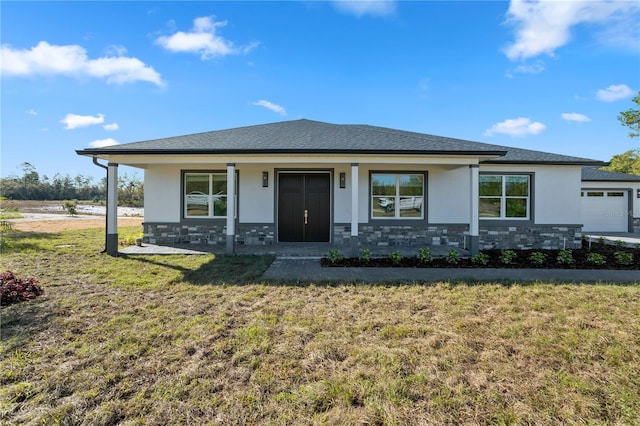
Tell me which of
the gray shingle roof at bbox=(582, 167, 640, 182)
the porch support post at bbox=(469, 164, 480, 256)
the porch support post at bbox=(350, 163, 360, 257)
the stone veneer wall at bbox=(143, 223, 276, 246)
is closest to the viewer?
the porch support post at bbox=(350, 163, 360, 257)

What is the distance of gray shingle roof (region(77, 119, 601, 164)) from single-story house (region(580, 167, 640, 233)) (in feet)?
23.0

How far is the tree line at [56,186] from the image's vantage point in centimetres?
4425

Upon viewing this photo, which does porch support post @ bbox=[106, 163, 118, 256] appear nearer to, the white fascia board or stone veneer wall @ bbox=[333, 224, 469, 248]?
the white fascia board

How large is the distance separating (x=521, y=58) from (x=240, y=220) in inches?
504

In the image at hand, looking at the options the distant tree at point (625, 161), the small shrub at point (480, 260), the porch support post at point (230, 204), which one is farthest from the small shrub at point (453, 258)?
the distant tree at point (625, 161)

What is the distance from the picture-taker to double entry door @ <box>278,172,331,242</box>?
10.0m

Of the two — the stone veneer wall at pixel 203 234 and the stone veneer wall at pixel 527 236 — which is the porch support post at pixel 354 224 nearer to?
the stone veneer wall at pixel 203 234

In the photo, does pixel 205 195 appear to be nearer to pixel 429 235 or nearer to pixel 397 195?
pixel 397 195

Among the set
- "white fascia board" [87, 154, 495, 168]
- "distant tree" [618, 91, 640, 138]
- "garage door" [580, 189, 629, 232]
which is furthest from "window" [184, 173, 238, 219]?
"distant tree" [618, 91, 640, 138]

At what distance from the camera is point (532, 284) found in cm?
554

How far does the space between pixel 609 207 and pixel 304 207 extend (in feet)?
52.8

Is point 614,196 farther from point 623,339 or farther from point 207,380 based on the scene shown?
point 207,380

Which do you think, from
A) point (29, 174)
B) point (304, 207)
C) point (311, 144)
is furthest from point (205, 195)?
point (29, 174)

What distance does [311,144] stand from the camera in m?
8.54
